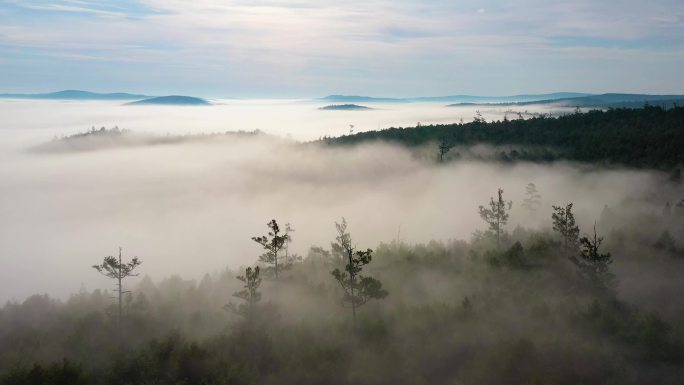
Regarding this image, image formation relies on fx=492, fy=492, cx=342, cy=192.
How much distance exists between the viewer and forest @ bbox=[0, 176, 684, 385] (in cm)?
4547

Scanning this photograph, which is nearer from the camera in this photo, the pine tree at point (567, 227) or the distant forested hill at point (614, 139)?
the pine tree at point (567, 227)

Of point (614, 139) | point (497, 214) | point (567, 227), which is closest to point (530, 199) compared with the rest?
point (497, 214)

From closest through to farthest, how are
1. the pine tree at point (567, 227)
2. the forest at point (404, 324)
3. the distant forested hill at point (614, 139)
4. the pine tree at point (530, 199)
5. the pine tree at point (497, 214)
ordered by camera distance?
the forest at point (404, 324) < the pine tree at point (567, 227) < the pine tree at point (497, 214) < the pine tree at point (530, 199) < the distant forested hill at point (614, 139)

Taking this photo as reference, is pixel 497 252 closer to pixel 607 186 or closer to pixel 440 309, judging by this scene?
pixel 440 309

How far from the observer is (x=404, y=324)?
60250 millimetres

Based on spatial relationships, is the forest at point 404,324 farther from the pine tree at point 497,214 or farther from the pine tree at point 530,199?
the pine tree at point 530,199

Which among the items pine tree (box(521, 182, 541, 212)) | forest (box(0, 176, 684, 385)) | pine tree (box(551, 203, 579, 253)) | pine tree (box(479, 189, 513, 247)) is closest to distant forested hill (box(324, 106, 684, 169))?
pine tree (box(521, 182, 541, 212))

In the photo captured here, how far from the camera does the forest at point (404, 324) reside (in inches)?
1790

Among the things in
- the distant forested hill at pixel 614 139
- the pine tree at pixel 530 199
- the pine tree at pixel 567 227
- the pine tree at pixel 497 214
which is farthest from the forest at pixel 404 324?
the distant forested hill at pixel 614 139

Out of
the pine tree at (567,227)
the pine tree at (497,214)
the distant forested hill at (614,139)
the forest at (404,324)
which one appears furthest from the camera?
the distant forested hill at (614,139)

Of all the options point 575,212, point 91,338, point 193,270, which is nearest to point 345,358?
point 91,338

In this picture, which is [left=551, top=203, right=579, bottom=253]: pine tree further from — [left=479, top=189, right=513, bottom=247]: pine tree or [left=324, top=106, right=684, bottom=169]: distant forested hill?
[left=324, top=106, right=684, bottom=169]: distant forested hill

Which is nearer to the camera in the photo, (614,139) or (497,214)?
(497,214)

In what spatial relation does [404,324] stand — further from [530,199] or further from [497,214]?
[530,199]
